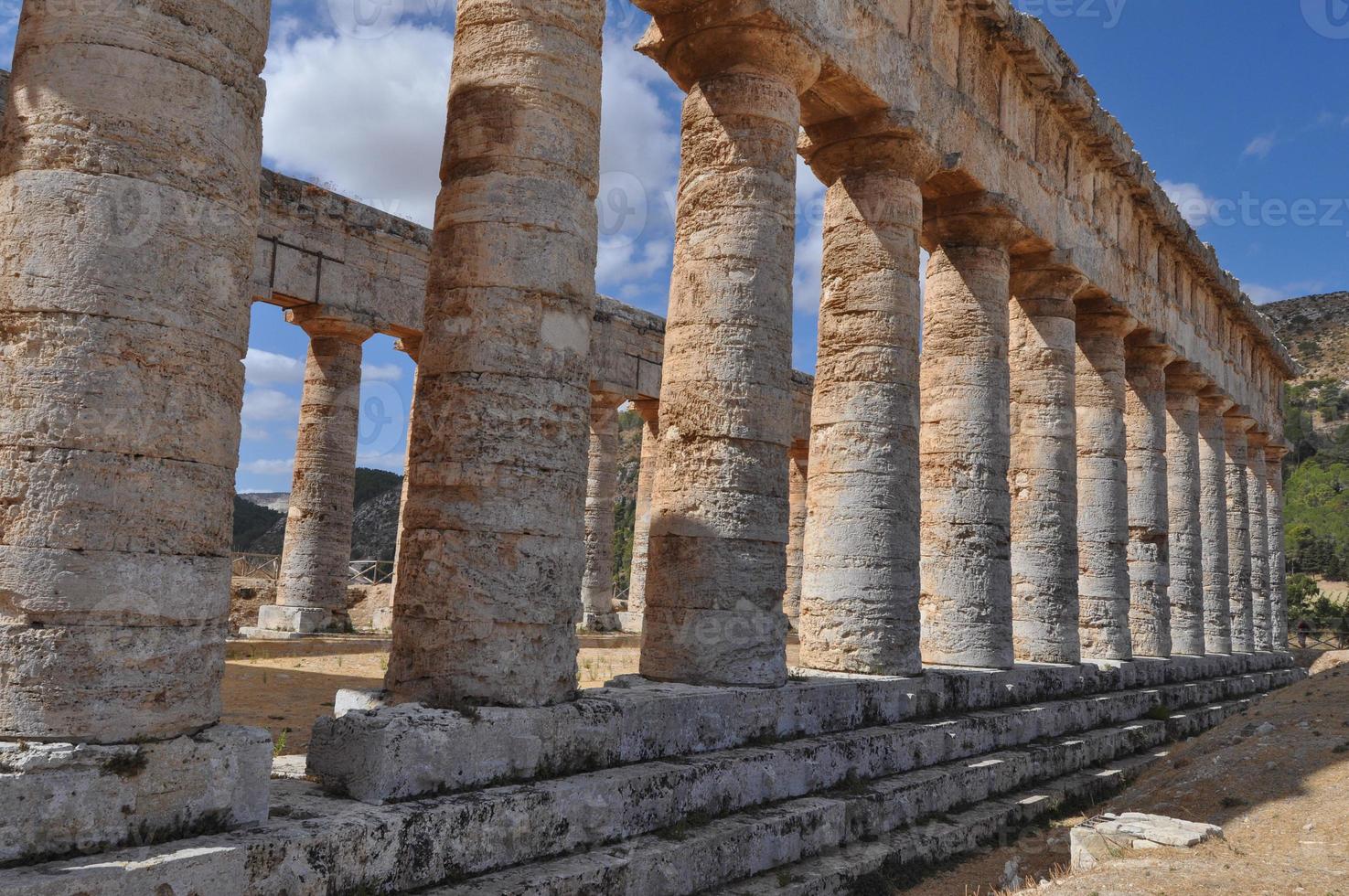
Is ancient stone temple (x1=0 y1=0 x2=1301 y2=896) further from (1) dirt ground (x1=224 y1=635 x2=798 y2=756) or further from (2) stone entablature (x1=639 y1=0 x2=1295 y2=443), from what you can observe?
(1) dirt ground (x1=224 y1=635 x2=798 y2=756)

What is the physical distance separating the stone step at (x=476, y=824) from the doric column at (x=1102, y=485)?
756 centimetres

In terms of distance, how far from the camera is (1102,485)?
17.0 metres

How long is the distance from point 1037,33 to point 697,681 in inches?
408

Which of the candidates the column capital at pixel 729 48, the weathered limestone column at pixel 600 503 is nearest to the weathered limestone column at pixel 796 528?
the weathered limestone column at pixel 600 503

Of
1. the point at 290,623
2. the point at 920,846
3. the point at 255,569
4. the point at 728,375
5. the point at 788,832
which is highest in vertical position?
the point at 728,375

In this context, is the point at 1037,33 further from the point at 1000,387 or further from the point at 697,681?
the point at 697,681

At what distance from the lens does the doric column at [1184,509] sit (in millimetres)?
20359

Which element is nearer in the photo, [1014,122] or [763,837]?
[763,837]

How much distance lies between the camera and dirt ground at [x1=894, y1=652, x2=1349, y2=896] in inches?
276

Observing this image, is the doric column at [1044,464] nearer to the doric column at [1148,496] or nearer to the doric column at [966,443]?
the doric column at [966,443]

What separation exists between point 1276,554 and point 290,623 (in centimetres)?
2650

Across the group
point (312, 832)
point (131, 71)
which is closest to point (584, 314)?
point (131, 71)

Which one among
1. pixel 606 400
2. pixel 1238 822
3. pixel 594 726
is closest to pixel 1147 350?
pixel 606 400

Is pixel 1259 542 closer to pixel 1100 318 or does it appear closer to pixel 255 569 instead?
pixel 1100 318
